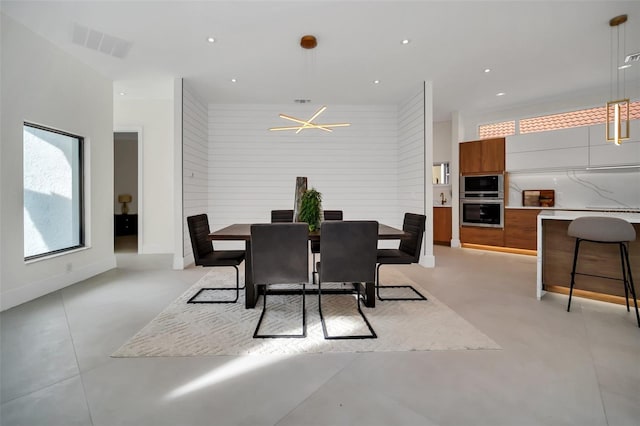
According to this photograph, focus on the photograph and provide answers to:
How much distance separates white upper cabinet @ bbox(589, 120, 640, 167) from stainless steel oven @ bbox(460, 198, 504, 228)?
5.18ft

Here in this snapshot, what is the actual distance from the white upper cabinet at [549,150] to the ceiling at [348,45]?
0.78 m

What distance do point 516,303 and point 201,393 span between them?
310cm

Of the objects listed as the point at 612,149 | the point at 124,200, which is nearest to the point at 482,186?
the point at 612,149

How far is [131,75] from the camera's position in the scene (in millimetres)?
4594

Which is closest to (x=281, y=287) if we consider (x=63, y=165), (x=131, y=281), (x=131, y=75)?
(x=131, y=281)

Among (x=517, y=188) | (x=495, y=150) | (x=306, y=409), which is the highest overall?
(x=495, y=150)

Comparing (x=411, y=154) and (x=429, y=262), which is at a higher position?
(x=411, y=154)

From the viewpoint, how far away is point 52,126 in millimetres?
3590

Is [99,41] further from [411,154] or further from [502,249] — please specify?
[502,249]

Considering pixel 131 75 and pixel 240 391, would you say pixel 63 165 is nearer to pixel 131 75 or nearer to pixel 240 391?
pixel 131 75

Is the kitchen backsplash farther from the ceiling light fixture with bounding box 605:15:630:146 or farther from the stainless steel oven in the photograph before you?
the ceiling light fixture with bounding box 605:15:630:146

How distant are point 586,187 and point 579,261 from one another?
3378 mm

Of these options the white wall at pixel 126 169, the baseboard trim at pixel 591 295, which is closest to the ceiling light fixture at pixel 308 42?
the baseboard trim at pixel 591 295

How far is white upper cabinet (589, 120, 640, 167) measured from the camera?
4.79 metres
